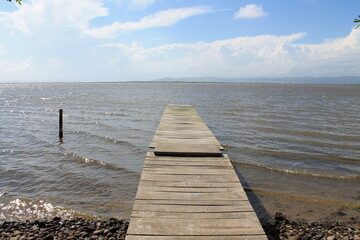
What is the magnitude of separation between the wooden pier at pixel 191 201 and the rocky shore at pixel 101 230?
1.37 metres

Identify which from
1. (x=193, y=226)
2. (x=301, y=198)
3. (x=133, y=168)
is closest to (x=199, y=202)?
(x=193, y=226)

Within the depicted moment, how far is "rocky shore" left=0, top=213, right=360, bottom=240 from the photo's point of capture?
5.28m

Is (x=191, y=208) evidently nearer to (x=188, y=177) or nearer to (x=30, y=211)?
(x=188, y=177)

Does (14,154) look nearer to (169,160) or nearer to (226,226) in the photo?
(169,160)

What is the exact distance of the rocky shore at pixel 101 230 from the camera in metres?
5.28

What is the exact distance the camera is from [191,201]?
4504mm

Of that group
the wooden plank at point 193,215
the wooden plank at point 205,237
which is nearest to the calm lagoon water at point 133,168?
the wooden plank at point 193,215

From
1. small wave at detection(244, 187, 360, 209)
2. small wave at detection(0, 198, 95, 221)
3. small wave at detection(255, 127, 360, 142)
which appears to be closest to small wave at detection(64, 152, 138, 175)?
small wave at detection(0, 198, 95, 221)

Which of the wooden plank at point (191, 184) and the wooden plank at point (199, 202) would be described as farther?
the wooden plank at point (191, 184)

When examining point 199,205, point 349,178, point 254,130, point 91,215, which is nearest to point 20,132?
point 91,215

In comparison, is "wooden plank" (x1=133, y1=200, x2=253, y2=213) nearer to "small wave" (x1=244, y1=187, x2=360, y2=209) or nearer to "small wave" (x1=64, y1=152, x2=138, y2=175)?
"small wave" (x1=244, y1=187, x2=360, y2=209)

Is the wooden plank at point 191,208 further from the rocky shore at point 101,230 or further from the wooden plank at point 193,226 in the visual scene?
the rocky shore at point 101,230

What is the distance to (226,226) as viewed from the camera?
150 inches

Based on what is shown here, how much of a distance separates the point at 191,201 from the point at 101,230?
2.19m
